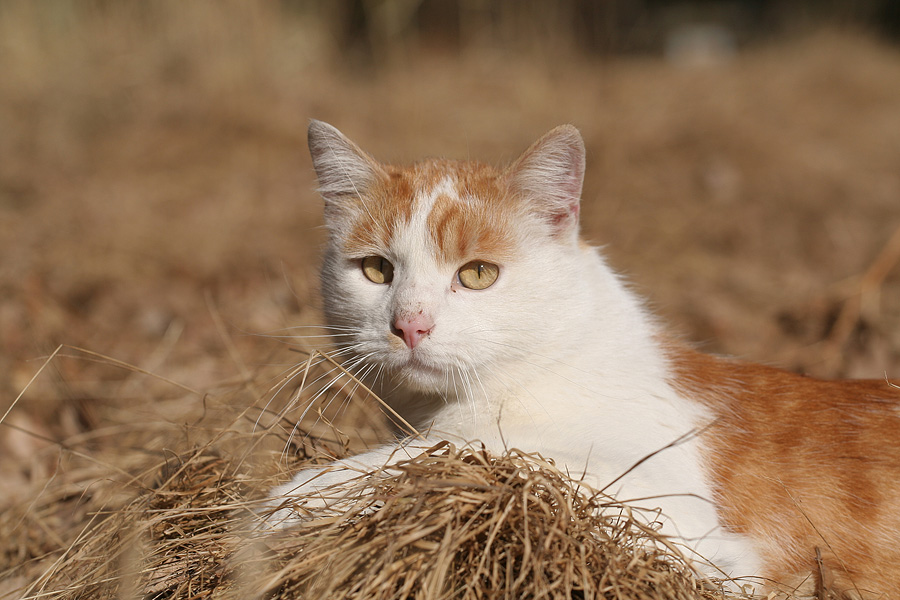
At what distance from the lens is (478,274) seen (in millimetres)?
2004

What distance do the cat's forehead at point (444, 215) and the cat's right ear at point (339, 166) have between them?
6cm

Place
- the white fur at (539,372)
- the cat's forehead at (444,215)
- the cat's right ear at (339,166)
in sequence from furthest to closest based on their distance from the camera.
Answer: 1. the cat's right ear at (339,166)
2. the cat's forehead at (444,215)
3. the white fur at (539,372)

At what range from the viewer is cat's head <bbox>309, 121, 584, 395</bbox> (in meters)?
1.85

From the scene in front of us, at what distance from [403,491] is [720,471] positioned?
1.02 meters

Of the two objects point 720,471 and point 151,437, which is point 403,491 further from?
point 151,437

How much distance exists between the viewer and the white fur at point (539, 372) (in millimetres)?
1732

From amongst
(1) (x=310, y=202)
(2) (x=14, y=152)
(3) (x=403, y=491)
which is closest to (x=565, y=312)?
(3) (x=403, y=491)

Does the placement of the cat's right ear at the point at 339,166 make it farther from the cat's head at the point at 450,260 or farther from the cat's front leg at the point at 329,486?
the cat's front leg at the point at 329,486

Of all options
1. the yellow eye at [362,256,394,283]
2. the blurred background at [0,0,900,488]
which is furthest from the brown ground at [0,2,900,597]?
the yellow eye at [362,256,394,283]

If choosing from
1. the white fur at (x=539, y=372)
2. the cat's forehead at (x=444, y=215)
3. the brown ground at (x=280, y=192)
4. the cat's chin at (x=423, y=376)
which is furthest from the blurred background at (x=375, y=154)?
the cat's chin at (x=423, y=376)

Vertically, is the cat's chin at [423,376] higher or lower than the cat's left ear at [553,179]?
lower

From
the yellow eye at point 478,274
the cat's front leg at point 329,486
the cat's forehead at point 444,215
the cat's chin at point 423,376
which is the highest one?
the cat's forehead at point 444,215

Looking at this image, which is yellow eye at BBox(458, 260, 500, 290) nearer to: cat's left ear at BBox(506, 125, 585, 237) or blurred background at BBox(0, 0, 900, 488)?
cat's left ear at BBox(506, 125, 585, 237)

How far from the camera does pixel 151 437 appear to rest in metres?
2.79
